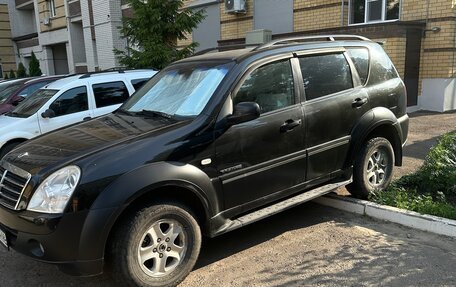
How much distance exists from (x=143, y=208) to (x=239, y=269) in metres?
1.08

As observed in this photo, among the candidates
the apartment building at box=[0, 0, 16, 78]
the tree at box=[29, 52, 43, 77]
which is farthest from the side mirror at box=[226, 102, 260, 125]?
the apartment building at box=[0, 0, 16, 78]

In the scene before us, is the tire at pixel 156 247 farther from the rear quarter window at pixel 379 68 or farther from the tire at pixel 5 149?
the tire at pixel 5 149

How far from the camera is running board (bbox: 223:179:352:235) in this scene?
3.88 meters

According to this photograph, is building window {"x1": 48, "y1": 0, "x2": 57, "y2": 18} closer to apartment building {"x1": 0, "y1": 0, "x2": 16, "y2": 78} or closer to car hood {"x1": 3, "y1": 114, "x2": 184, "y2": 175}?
apartment building {"x1": 0, "y1": 0, "x2": 16, "y2": 78}

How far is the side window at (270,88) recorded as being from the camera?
4.05m

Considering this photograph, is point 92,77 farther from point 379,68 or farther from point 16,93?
point 379,68

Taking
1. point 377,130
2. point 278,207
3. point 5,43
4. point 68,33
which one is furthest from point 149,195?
point 5,43

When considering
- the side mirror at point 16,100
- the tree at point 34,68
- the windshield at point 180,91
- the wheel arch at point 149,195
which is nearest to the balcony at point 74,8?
the tree at point 34,68

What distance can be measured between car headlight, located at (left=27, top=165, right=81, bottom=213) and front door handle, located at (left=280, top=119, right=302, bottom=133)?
191 centimetres

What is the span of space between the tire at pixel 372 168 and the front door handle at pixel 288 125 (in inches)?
43.3

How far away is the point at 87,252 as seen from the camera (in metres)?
3.11

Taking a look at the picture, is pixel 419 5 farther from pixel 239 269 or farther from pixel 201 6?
pixel 239 269

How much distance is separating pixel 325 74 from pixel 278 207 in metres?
1.55

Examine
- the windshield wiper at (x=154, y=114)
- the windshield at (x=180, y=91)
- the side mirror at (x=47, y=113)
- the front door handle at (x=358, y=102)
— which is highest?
the windshield at (x=180, y=91)
